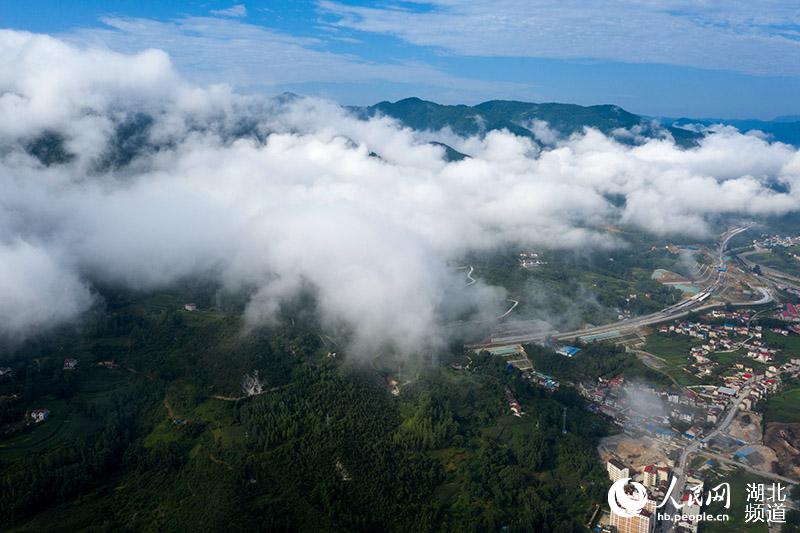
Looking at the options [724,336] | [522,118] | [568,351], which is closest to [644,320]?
[724,336]

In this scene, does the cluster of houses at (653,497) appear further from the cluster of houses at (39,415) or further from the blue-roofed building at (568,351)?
the cluster of houses at (39,415)

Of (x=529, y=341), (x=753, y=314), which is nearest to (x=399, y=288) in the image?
(x=529, y=341)

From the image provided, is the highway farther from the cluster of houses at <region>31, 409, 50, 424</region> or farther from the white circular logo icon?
the cluster of houses at <region>31, 409, 50, 424</region>

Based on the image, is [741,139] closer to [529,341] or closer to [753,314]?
[753,314]

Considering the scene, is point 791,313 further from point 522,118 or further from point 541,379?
point 522,118

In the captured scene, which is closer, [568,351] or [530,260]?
[568,351]
